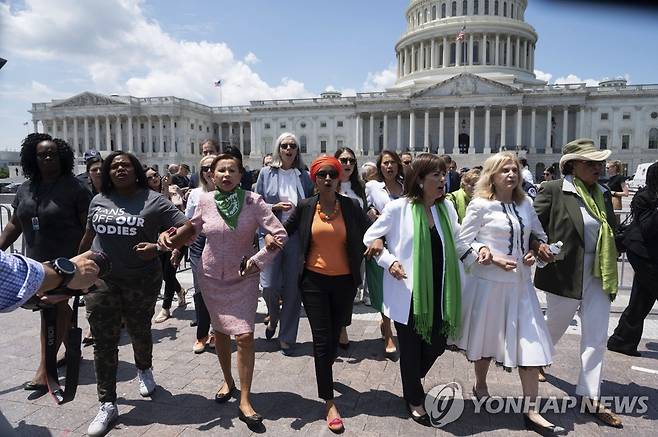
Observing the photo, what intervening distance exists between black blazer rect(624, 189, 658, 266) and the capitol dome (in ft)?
219

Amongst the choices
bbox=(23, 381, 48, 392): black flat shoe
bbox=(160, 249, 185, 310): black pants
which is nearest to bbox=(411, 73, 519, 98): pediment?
bbox=(160, 249, 185, 310): black pants

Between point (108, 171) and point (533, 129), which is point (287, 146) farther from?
point (533, 129)

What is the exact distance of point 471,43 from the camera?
6988cm

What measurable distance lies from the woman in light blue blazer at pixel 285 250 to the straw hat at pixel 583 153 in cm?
302

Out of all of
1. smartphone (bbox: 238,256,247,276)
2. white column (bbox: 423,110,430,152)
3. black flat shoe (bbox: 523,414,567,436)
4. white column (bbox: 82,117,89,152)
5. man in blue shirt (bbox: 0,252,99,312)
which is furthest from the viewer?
white column (bbox: 82,117,89,152)

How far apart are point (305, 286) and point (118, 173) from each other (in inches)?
75.9

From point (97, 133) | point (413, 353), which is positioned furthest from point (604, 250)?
point (97, 133)

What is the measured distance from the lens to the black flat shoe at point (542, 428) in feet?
12.0

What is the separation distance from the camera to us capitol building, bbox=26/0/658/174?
2394 inches

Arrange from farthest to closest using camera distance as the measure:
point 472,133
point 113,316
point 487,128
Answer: point 472,133
point 487,128
point 113,316

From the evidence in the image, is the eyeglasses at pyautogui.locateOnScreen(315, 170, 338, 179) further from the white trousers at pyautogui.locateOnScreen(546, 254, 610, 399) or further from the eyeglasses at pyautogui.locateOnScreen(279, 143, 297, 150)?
the white trousers at pyautogui.locateOnScreen(546, 254, 610, 399)

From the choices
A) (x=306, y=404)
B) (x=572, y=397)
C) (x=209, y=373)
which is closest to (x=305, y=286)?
(x=306, y=404)

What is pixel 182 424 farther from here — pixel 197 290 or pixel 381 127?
pixel 381 127

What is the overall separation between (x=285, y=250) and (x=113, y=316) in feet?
7.55
